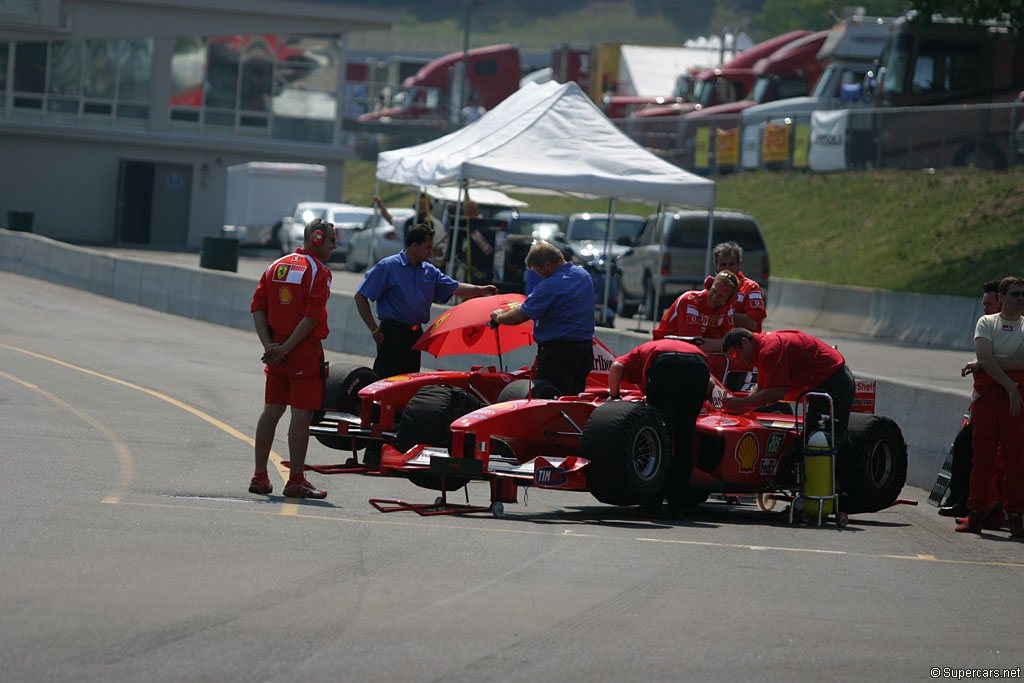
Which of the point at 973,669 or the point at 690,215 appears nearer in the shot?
the point at 973,669

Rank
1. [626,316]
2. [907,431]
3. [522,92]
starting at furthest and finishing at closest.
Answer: [626,316], [522,92], [907,431]

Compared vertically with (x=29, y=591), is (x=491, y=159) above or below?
above

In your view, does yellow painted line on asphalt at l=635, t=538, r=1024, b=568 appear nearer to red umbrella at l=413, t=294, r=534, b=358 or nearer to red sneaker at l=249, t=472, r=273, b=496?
red sneaker at l=249, t=472, r=273, b=496

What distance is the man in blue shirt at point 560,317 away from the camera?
1105 cm

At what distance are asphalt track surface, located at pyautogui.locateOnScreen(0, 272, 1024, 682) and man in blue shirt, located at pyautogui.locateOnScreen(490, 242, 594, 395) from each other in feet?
3.18

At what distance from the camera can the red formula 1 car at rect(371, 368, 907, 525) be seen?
31.1 ft

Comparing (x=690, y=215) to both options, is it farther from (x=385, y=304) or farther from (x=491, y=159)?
(x=385, y=304)

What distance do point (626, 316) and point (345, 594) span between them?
67.3 feet

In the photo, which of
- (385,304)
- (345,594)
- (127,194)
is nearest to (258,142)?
(127,194)

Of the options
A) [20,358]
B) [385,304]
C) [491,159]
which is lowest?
[20,358]

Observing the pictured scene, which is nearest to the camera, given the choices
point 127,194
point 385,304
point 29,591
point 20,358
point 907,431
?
point 29,591

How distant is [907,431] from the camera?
1286 cm

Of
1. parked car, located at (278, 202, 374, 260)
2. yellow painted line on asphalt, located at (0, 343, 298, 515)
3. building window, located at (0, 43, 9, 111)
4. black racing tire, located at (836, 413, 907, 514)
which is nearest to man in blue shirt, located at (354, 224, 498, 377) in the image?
yellow painted line on asphalt, located at (0, 343, 298, 515)

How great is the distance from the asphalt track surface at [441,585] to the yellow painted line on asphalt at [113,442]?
5 cm
